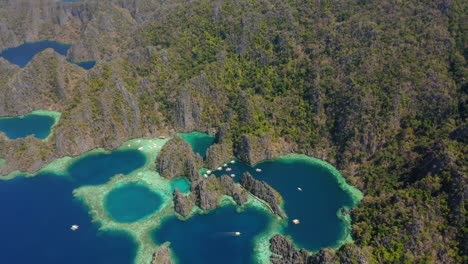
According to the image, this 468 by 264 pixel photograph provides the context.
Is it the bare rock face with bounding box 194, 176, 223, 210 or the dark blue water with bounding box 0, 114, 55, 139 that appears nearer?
the bare rock face with bounding box 194, 176, 223, 210

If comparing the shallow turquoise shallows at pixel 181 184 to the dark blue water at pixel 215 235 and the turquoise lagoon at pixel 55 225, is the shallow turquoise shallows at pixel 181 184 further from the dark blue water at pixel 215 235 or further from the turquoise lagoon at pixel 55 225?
the turquoise lagoon at pixel 55 225

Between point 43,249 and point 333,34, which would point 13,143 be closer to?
point 43,249

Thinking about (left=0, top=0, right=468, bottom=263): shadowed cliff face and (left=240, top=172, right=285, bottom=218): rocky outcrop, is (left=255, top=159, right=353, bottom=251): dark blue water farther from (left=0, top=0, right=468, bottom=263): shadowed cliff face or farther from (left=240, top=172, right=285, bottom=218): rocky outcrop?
(left=0, top=0, right=468, bottom=263): shadowed cliff face

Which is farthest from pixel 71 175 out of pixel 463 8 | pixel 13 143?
pixel 463 8

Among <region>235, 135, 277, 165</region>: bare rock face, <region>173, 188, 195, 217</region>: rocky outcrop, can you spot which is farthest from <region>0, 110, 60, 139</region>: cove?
<region>235, 135, 277, 165</region>: bare rock face

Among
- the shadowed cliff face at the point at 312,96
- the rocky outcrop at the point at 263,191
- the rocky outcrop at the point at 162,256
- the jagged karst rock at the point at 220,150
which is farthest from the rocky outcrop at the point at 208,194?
the rocky outcrop at the point at 162,256

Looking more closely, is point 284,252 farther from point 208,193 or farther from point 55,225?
point 55,225

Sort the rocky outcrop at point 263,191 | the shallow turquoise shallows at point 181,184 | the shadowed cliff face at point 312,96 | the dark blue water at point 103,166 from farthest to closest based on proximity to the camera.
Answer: the dark blue water at point 103,166 < the shallow turquoise shallows at point 181,184 < the rocky outcrop at point 263,191 < the shadowed cliff face at point 312,96
